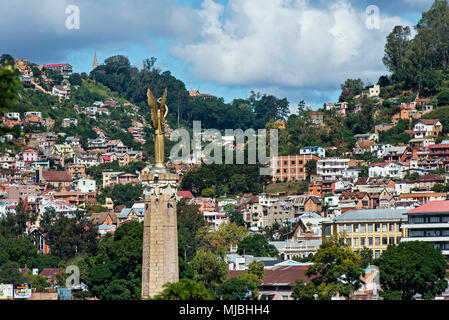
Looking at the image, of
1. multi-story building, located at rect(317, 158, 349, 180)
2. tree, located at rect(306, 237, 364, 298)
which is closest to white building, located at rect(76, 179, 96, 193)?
multi-story building, located at rect(317, 158, 349, 180)

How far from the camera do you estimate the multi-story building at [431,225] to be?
95.8m

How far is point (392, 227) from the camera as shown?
109188mm

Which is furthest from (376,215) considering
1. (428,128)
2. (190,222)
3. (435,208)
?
(428,128)

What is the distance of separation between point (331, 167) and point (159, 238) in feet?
447

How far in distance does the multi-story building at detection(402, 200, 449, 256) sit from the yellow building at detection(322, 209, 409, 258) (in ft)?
24.8

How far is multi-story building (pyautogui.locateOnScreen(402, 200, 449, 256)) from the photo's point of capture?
95.8 meters

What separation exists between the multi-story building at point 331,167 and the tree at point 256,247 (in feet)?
172

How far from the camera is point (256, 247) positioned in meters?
116

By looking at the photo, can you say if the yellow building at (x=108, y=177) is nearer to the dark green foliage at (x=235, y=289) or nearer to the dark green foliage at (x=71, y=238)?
the dark green foliage at (x=71, y=238)

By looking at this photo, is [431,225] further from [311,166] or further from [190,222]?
[311,166]

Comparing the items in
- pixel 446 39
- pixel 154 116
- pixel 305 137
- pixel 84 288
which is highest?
pixel 446 39
